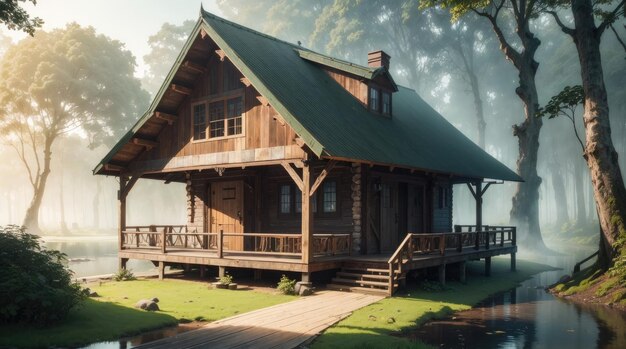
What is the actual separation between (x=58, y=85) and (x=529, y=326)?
43.6 meters

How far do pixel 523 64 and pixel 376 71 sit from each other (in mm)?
15458

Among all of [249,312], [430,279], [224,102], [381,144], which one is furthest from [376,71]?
[249,312]

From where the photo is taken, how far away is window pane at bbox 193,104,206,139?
2122 centimetres

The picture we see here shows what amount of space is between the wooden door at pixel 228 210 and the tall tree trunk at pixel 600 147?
13.7 m

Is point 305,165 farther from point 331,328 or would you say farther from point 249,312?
point 331,328

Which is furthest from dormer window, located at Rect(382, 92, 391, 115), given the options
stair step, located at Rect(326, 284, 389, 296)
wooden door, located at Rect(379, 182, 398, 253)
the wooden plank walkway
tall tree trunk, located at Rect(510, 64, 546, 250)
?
tall tree trunk, located at Rect(510, 64, 546, 250)

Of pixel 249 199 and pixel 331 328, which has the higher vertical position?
pixel 249 199

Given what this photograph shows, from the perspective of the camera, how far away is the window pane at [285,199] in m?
21.8

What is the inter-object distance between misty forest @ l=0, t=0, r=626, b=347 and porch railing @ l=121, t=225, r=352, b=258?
7887 mm

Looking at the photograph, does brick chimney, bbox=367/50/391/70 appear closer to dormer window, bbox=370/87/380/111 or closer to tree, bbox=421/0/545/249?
dormer window, bbox=370/87/380/111

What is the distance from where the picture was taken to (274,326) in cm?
1164

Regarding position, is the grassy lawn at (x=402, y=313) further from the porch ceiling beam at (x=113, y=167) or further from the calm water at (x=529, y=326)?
the porch ceiling beam at (x=113, y=167)

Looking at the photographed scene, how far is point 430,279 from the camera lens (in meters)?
20.7

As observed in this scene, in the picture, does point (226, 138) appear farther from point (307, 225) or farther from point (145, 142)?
point (307, 225)
